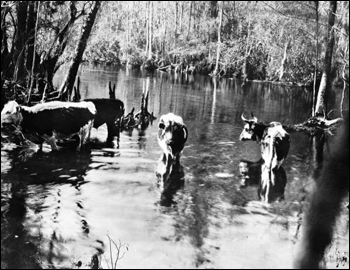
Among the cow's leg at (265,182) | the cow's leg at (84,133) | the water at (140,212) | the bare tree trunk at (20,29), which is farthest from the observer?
the bare tree trunk at (20,29)

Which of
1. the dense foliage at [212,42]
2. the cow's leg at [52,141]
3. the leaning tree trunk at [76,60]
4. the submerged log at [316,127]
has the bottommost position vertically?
the cow's leg at [52,141]

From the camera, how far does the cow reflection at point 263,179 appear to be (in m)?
8.68

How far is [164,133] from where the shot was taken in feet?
35.5

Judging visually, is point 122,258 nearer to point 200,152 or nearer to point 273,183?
point 273,183

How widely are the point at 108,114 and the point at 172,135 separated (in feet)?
12.3

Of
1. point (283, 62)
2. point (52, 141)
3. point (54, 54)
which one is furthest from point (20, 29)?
point (283, 62)

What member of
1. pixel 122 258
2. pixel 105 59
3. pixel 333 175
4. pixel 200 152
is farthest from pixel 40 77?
pixel 105 59

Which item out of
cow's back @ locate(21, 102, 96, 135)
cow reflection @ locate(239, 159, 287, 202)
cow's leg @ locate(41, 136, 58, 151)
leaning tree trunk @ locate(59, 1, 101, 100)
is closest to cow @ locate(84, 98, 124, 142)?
cow's back @ locate(21, 102, 96, 135)

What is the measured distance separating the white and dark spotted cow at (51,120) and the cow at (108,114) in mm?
1602

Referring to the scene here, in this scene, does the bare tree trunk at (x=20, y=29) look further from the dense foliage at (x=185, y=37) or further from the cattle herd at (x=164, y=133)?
the cattle herd at (x=164, y=133)

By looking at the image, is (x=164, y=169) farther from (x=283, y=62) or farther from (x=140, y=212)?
(x=283, y=62)

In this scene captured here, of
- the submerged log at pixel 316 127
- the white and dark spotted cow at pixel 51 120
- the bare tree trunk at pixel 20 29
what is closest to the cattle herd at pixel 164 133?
the white and dark spotted cow at pixel 51 120

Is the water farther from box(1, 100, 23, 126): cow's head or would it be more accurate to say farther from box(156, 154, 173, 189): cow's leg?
box(1, 100, 23, 126): cow's head

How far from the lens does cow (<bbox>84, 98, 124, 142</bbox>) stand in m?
13.5
